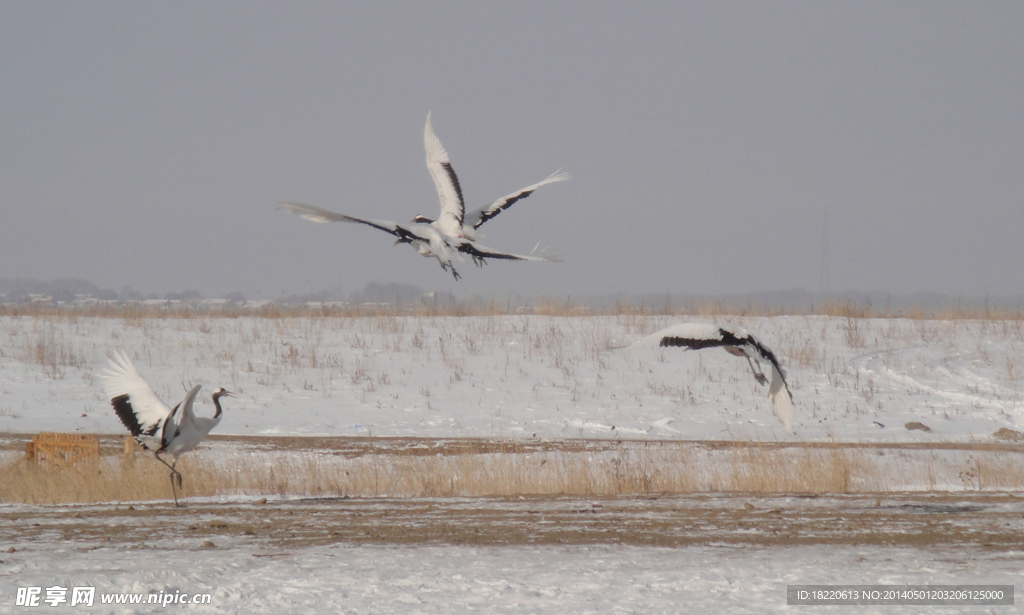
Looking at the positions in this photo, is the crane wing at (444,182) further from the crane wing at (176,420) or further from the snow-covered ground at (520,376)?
the snow-covered ground at (520,376)

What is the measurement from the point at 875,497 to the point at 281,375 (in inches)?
539

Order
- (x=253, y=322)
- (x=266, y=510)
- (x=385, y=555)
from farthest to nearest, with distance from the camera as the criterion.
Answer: (x=253, y=322) → (x=266, y=510) → (x=385, y=555)

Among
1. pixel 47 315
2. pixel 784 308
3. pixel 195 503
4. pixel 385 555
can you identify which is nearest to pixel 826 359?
pixel 784 308

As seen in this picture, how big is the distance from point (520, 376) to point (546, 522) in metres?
12.3

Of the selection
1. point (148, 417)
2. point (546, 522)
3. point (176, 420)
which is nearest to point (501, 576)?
point (546, 522)

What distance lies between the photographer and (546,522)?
27.2ft

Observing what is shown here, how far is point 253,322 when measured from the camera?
25.5m

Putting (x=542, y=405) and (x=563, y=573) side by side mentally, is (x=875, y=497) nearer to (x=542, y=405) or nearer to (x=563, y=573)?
(x=563, y=573)

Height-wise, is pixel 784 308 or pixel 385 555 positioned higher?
pixel 784 308

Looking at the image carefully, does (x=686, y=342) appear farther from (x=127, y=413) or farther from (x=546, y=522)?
(x=127, y=413)

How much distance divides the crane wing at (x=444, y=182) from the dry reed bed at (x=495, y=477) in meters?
3.01

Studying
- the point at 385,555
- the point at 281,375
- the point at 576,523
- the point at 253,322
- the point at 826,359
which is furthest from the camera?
the point at 253,322

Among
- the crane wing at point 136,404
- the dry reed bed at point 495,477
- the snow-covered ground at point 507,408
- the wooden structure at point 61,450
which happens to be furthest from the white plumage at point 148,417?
the wooden structure at point 61,450

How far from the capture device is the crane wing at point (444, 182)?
10.3 metres
